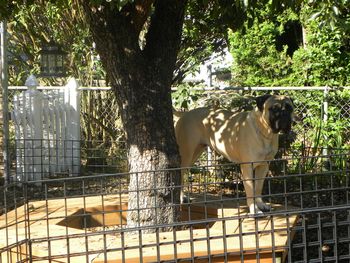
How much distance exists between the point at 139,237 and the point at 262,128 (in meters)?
2.96

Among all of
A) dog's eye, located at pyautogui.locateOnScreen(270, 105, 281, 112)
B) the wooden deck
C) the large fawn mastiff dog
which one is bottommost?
the wooden deck

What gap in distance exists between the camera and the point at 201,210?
21.4 feet

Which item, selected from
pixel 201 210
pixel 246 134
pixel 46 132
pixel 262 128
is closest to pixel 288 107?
pixel 262 128

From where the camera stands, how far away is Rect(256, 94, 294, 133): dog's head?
6047mm

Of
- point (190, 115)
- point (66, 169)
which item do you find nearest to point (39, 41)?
point (66, 169)

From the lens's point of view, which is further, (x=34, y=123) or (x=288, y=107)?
(x=34, y=123)

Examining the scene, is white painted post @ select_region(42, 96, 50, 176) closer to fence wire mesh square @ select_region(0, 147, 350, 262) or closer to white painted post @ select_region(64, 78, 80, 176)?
white painted post @ select_region(64, 78, 80, 176)

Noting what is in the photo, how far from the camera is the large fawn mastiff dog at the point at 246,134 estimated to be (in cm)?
610

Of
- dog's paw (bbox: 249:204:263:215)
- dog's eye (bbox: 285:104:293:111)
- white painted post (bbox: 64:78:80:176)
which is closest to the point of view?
dog's paw (bbox: 249:204:263:215)

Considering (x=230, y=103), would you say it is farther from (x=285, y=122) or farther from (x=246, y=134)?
(x=285, y=122)

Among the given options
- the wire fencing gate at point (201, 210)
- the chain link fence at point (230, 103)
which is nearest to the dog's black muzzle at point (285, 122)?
the wire fencing gate at point (201, 210)

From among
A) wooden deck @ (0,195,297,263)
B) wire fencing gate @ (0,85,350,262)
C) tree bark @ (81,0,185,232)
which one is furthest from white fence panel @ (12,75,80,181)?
tree bark @ (81,0,185,232)

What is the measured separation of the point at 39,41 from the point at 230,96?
592 centimetres

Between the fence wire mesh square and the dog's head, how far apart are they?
0.35m
